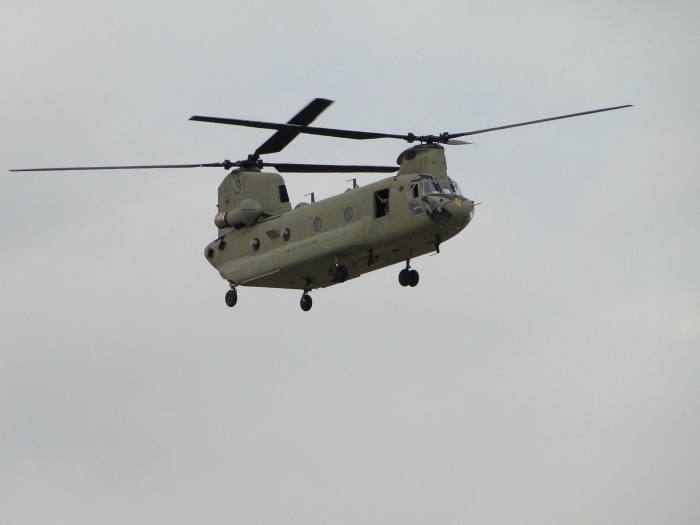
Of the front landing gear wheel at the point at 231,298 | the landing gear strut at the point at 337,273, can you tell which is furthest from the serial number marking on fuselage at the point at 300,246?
the front landing gear wheel at the point at 231,298

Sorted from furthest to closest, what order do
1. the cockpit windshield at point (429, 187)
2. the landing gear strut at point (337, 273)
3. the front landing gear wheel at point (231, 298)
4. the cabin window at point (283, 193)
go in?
the cabin window at point (283, 193)
the front landing gear wheel at point (231, 298)
the landing gear strut at point (337, 273)
the cockpit windshield at point (429, 187)

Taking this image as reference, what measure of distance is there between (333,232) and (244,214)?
5.93 metres

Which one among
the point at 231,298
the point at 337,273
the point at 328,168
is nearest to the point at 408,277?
the point at 337,273

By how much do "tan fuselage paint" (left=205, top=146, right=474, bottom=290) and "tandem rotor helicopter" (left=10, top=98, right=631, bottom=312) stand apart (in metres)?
0.04

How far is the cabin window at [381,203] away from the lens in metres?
47.7

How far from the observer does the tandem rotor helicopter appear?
46.8 meters

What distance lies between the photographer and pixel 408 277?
49.5 m

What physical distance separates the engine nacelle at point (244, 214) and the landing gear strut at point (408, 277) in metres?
7.21

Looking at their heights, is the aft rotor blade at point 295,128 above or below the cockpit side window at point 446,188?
above

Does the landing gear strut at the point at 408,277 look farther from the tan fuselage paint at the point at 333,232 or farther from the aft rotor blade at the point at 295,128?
the aft rotor blade at the point at 295,128

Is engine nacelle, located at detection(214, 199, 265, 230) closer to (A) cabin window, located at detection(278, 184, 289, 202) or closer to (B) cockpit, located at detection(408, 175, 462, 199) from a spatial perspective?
(A) cabin window, located at detection(278, 184, 289, 202)

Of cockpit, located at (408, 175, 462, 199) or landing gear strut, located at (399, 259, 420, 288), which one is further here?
landing gear strut, located at (399, 259, 420, 288)

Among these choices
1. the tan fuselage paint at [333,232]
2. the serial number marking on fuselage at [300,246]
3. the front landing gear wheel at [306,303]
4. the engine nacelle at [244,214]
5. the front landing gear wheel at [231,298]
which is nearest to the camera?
the tan fuselage paint at [333,232]

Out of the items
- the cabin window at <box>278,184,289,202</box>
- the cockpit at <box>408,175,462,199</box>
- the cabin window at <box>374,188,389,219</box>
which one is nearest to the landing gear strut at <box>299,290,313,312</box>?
the cabin window at <box>278,184,289,202</box>
